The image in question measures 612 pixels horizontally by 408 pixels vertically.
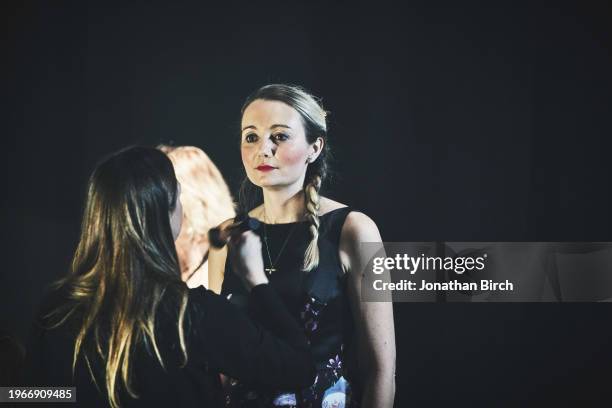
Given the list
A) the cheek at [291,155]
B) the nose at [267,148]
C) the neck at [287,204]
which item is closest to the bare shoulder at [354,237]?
the neck at [287,204]

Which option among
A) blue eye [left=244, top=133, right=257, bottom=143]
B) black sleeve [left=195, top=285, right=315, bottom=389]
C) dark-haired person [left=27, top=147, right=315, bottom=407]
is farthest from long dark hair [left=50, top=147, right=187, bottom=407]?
blue eye [left=244, top=133, right=257, bottom=143]

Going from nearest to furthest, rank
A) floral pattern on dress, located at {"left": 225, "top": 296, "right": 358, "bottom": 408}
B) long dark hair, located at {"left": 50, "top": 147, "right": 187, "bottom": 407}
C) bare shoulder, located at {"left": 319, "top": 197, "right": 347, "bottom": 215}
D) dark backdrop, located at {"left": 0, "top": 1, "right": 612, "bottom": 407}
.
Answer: long dark hair, located at {"left": 50, "top": 147, "right": 187, "bottom": 407} < floral pattern on dress, located at {"left": 225, "top": 296, "right": 358, "bottom": 408} < bare shoulder, located at {"left": 319, "top": 197, "right": 347, "bottom": 215} < dark backdrop, located at {"left": 0, "top": 1, "right": 612, "bottom": 407}

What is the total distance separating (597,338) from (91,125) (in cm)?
274

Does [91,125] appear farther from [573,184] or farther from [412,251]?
[573,184]

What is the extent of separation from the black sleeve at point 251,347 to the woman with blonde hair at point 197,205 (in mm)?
687

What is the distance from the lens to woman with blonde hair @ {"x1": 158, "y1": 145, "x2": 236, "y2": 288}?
8.63 feet

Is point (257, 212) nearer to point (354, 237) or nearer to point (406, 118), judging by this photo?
point (354, 237)

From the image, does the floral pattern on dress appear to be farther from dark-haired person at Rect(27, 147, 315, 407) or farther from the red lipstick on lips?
the red lipstick on lips

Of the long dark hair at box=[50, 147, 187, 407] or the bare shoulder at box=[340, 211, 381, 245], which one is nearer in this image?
the long dark hair at box=[50, 147, 187, 407]

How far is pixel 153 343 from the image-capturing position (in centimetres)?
184

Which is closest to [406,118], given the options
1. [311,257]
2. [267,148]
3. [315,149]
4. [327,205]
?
[315,149]

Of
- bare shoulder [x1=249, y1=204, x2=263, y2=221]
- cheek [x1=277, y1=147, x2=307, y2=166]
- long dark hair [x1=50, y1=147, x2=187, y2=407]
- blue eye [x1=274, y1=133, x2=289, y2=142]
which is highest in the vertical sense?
blue eye [x1=274, y1=133, x2=289, y2=142]

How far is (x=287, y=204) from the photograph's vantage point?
103 inches

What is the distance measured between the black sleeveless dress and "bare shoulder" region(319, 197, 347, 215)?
0.03 meters
